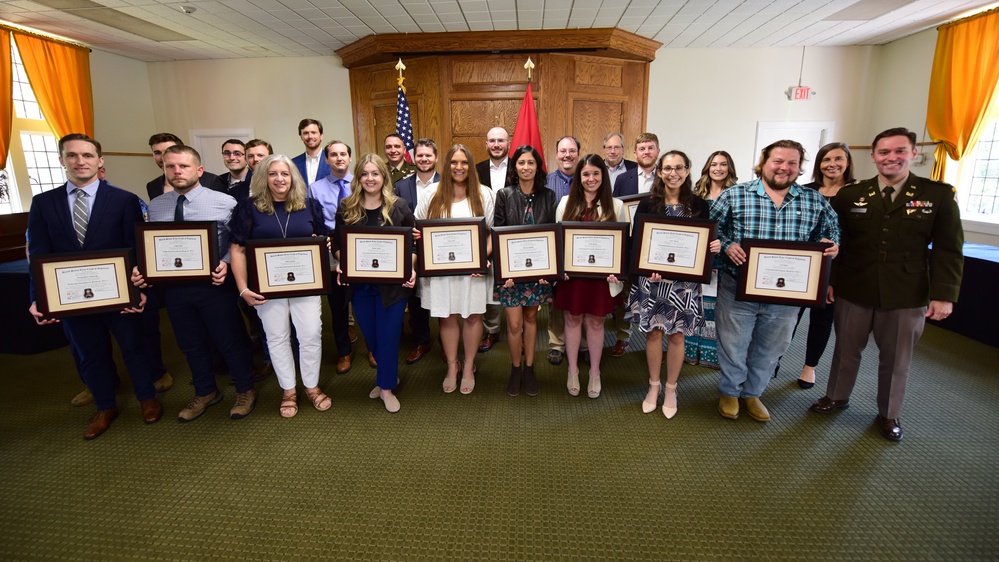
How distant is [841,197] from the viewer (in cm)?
254

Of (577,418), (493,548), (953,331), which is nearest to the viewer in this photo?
(493,548)

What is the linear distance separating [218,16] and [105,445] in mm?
4994

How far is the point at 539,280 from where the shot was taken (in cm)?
264

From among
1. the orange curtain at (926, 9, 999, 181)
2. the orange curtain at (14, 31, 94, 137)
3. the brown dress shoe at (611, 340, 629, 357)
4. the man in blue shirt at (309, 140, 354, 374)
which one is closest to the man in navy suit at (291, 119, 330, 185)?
the man in blue shirt at (309, 140, 354, 374)

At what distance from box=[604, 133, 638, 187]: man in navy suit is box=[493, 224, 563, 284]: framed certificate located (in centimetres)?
151

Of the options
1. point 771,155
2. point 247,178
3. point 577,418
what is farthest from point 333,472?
point 771,155

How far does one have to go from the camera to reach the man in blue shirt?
11.3 ft

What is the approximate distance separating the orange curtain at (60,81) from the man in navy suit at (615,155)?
7.20 meters

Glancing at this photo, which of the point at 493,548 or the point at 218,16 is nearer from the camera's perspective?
the point at 493,548

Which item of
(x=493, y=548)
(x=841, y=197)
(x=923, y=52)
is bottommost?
(x=493, y=548)

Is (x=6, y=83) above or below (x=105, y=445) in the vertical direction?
above

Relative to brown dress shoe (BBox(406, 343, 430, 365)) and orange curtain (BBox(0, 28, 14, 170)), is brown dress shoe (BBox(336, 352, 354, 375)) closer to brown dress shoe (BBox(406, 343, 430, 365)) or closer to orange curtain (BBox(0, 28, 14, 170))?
brown dress shoe (BBox(406, 343, 430, 365))

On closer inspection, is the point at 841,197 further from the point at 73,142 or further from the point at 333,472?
the point at 73,142

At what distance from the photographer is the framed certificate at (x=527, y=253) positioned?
8.39ft
